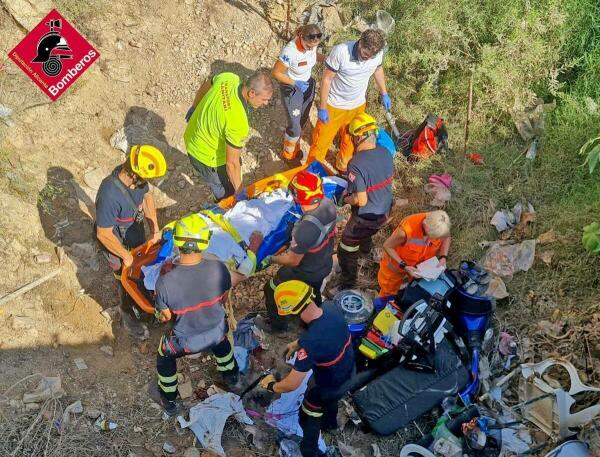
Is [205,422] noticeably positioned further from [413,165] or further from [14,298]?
[413,165]

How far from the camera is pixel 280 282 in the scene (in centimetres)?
502

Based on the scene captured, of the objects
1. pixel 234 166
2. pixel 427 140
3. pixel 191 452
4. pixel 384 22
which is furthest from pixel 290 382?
pixel 384 22

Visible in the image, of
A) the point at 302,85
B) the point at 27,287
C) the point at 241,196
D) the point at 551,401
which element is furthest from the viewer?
the point at 302,85

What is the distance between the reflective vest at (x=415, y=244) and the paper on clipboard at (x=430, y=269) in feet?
0.24

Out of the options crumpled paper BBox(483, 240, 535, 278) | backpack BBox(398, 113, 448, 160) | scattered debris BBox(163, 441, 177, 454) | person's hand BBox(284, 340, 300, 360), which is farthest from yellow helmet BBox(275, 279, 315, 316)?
backpack BBox(398, 113, 448, 160)

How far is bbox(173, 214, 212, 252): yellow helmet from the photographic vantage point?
395 centimetres

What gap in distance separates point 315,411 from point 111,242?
223 centimetres

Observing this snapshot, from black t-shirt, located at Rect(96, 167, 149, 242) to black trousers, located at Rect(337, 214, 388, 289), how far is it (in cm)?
205

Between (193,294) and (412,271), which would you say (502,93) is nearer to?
(412,271)

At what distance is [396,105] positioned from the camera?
24.5 feet

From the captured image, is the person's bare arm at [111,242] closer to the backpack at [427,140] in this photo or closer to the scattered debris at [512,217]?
the backpack at [427,140]

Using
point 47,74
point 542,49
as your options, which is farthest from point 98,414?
point 542,49

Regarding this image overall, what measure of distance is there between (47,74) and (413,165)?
474 centimetres

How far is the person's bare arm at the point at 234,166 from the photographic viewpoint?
5.17 metres
